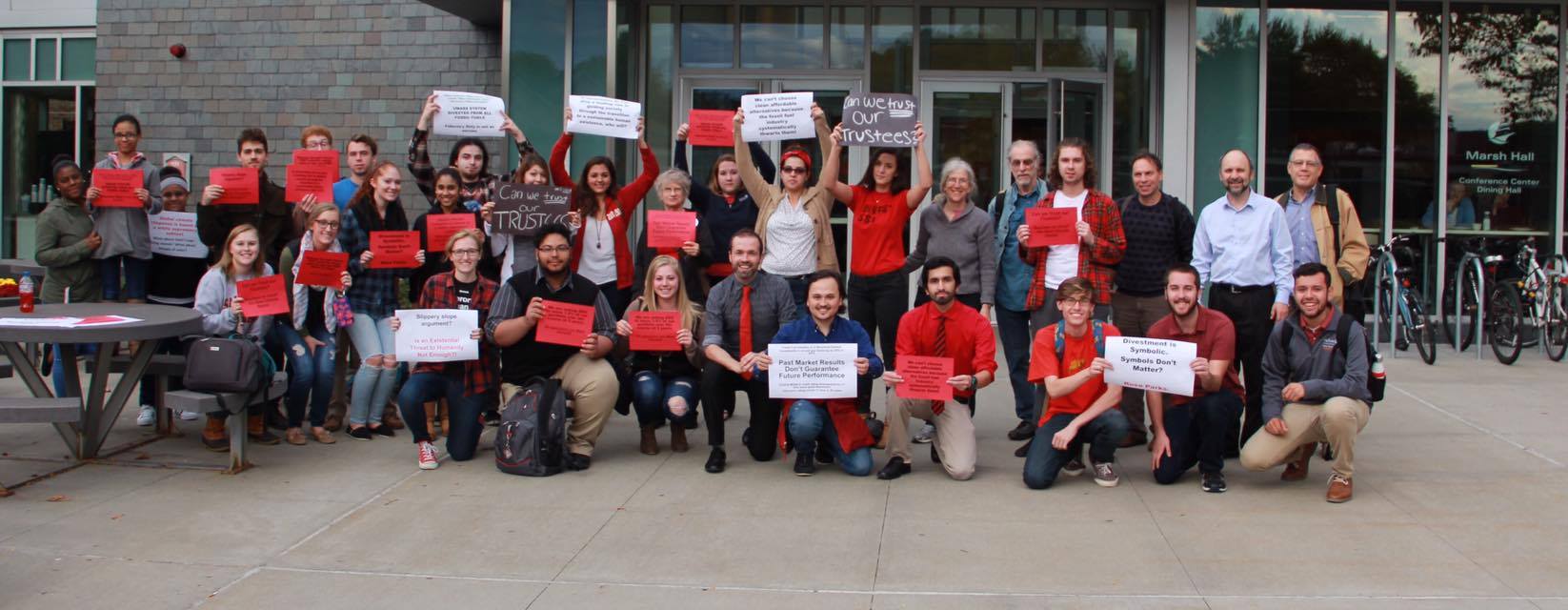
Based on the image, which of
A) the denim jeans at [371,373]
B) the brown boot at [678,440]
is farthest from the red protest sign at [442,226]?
the brown boot at [678,440]

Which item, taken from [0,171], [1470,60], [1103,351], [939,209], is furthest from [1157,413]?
[0,171]

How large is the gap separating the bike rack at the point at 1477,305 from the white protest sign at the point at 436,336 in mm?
8344

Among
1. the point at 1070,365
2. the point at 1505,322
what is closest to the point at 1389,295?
the point at 1505,322

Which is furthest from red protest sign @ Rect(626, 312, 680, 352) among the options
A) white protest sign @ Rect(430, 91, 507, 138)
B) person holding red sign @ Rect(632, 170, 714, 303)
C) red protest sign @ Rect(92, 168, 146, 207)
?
red protest sign @ Rect(92, 168, 146, 207)

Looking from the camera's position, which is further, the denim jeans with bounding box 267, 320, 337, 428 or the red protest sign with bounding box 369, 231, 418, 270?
the red protest sign with bounding box 369, 231, 418, 270

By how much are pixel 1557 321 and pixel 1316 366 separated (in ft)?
19.2

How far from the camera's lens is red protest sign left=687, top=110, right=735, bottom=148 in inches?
345

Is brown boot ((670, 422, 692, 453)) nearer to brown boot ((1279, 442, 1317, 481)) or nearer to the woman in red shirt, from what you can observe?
the woman in red shirt

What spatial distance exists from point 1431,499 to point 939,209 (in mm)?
2980

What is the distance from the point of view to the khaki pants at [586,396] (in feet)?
23.9

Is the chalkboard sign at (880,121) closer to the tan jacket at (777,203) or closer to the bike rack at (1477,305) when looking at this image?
the tan jacket at (777,203)

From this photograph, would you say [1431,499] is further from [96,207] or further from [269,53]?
[269,53]

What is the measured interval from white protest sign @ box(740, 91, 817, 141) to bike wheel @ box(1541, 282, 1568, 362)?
6.80 meters

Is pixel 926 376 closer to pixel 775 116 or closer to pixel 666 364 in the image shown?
pixel 666 364
